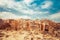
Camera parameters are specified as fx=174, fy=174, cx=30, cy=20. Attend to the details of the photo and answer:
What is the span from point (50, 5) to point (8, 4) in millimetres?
632

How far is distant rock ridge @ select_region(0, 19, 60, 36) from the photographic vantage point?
2.54 metres

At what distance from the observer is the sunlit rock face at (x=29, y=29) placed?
8.26 ft

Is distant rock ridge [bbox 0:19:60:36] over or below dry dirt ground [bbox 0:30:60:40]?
over

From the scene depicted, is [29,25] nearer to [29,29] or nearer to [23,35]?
[29,29]

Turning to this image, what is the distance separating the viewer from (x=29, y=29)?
2547mm

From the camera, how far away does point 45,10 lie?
104 inches

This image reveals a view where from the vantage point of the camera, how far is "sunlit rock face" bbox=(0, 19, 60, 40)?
2518 mm

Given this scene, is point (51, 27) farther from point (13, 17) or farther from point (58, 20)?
point (13, 17)

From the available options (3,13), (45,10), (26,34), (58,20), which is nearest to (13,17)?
Result: (3,13)

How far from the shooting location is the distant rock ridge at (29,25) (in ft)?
8.32

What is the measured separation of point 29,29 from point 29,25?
0.19 ft

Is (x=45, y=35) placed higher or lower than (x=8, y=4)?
lower

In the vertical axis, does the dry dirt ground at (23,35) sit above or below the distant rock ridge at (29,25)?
below

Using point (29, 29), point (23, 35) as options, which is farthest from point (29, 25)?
point (23, 35)
